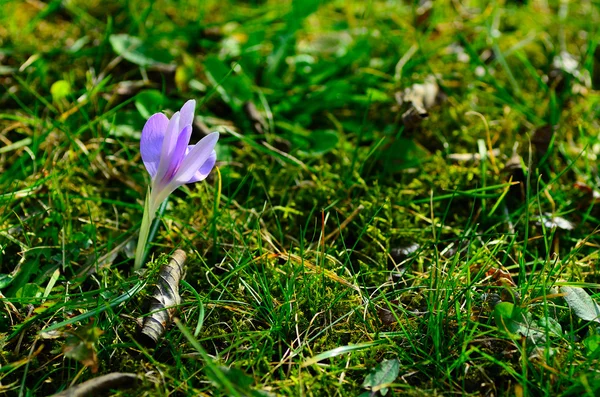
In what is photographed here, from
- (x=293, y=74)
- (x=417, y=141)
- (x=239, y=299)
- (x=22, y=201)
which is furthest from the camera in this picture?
(x=293, y=74)

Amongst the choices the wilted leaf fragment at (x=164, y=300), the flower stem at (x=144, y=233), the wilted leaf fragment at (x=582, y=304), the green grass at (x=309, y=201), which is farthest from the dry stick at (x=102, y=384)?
the wilted leaf fragment at (x=582, y=304)

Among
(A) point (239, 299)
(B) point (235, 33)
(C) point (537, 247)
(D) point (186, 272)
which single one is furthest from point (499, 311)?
(B) point (235, 33)

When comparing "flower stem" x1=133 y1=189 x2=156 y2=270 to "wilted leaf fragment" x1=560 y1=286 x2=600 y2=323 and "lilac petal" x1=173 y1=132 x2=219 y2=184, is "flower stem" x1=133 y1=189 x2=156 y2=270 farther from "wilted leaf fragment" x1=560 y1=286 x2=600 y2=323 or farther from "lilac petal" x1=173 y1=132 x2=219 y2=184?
"wilted leaf fragment" x1=560 y1=286 x2=600 y2=323

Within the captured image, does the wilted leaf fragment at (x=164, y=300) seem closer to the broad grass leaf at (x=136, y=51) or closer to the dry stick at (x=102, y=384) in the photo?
the dry stick at (x=102, y=384)

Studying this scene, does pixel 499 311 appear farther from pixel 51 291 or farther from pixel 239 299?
pixel 51 291

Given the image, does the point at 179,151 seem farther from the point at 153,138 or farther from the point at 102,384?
the point at 102,384

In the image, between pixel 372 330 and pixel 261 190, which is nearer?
pixel 372 330
